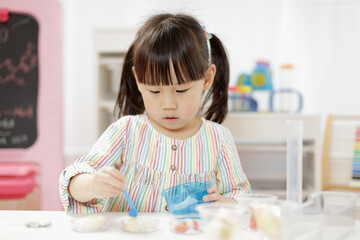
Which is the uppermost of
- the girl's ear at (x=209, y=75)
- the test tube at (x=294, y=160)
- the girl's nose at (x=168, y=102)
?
the girl's ear at (x=209, y=75)

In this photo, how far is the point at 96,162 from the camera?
986 millimetres

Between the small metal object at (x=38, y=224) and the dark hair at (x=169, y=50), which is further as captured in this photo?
the dark hair at (x=169, y=50)

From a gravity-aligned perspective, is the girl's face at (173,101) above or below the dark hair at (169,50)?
below

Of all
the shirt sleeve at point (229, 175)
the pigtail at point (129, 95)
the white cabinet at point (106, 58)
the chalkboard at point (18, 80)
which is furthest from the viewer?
the white cabinet at point (106, 58)

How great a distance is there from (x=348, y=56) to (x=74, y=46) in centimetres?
170

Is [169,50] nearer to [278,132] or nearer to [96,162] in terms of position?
[96,162]

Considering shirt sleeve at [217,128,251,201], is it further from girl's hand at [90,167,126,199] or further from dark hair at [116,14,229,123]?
girl's hand at [90,167,126,199]

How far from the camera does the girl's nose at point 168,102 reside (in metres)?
0.97

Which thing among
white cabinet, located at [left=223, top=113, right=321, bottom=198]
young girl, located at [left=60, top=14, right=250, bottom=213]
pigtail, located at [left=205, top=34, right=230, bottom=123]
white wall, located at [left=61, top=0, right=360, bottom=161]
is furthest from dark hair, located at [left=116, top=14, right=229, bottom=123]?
white wall, located at [left=61, top=0, right=360, bottom=161]

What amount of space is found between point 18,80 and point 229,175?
145 centimetres

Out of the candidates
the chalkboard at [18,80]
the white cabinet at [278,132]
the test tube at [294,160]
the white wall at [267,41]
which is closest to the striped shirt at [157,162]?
the test tube at [294,160]

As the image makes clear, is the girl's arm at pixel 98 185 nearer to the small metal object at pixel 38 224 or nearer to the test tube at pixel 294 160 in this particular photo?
the small metal object at pixel 38 224

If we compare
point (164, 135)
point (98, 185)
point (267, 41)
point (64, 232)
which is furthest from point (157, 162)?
point (267, 41)

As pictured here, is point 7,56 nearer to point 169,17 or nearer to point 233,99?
point 233,99
